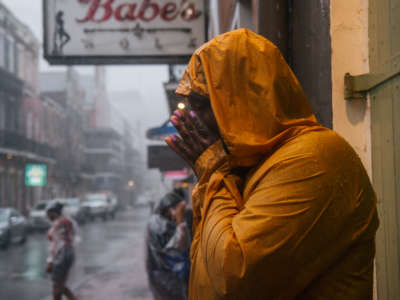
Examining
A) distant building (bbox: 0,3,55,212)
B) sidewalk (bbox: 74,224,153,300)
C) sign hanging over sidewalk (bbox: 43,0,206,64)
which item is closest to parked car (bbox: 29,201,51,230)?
distant building (bbox: 0,3,55,212)

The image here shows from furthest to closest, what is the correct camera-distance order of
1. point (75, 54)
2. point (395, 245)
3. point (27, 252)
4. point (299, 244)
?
point (27, 252), point (75, 54), point (395, 245), point (299, 244)

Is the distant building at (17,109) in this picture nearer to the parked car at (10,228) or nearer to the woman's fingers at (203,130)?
the parked car at (10,228)

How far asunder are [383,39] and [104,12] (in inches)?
158

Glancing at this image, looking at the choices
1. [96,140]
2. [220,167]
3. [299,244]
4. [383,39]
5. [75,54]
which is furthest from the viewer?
[96,140]

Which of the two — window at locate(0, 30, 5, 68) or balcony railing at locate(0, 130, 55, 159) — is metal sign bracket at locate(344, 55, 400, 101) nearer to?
balcony railing at locate(0, 130, 55, 159)

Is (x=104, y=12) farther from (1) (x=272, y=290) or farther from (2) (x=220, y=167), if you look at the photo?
(1) (x=272, y=290)

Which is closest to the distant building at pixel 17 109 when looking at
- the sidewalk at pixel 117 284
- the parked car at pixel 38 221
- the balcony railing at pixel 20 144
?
the balcony railing at pixel 20 144

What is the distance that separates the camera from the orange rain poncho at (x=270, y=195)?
1013mm

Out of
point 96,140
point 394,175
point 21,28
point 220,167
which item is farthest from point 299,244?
point 96,140

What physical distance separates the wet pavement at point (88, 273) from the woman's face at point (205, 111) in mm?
7027

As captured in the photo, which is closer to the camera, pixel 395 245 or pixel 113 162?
pixel 395 245

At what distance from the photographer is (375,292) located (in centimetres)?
191

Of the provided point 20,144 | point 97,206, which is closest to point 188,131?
point 20,144

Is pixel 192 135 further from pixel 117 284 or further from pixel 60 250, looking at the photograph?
pixel 117 284
